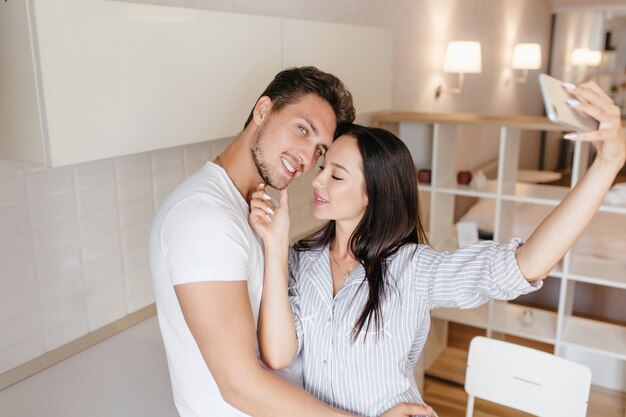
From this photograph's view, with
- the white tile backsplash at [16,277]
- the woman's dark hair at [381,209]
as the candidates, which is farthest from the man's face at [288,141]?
the white tile backsplash at [16,277]

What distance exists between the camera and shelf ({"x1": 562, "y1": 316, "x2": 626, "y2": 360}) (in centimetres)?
279

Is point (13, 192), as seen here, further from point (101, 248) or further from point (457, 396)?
point (457, 396)

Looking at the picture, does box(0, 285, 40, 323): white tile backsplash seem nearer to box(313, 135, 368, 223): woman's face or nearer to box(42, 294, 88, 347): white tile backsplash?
box(42, 294, 88, 347): white tile backsplash

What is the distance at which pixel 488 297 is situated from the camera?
1.29m

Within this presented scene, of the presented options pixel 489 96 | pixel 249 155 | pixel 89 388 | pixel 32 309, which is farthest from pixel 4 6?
pixel 489 96

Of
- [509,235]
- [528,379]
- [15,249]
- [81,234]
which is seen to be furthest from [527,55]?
[15,249]

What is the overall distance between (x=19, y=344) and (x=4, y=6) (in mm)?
939

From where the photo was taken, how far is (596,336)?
288 cm

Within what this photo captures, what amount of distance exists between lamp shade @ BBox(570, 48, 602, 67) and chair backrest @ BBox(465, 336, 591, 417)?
5935 mm

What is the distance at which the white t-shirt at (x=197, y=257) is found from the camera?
44.8 inches

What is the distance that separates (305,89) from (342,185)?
0.26 metres

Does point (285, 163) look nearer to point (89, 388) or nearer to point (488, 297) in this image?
point (488, 297)

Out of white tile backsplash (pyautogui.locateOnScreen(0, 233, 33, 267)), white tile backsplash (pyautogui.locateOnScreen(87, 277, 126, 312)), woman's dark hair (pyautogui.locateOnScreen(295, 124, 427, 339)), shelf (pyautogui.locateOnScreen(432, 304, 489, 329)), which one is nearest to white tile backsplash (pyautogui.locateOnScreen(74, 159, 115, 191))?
white tile backsplash (pyautogui.locateOnScreen(0, 233, 33, 267))

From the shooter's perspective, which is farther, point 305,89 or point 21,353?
point 21,353
